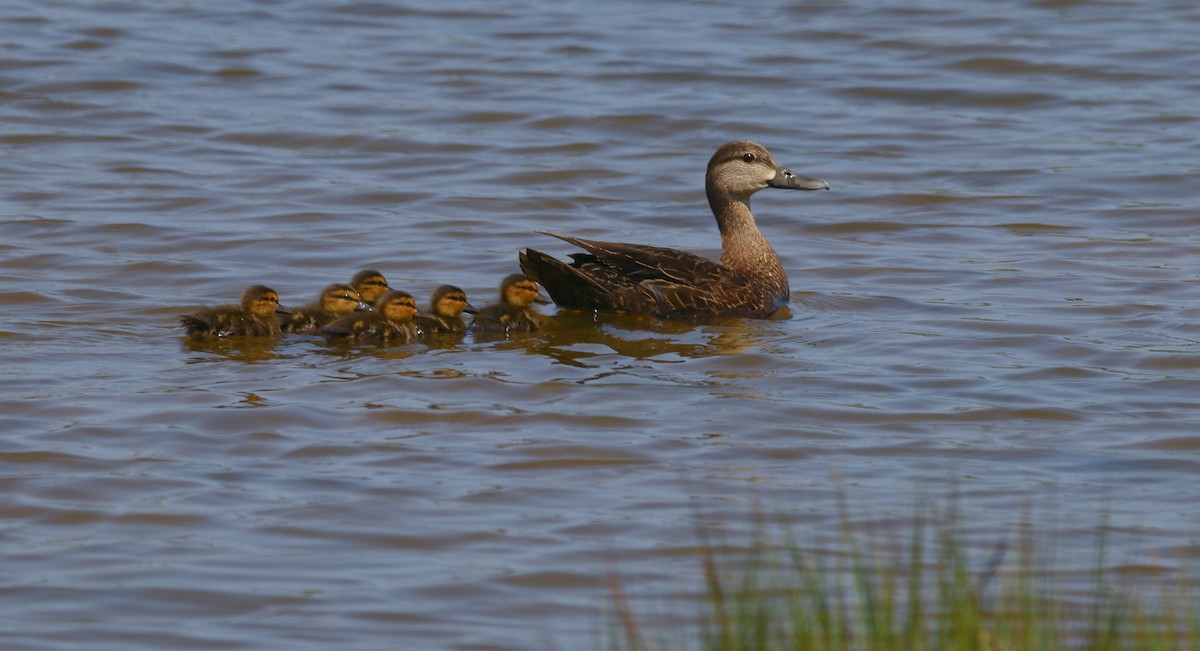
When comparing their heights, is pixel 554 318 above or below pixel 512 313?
below

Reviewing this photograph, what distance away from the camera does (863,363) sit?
791cm

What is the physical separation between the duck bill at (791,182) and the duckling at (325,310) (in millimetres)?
2436

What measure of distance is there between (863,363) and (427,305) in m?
2.13

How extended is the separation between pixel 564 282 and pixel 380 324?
110cm

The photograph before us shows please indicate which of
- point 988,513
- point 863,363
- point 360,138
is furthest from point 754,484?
point 360,138

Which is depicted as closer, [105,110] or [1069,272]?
[1069,272]

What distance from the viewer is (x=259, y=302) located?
8047mm

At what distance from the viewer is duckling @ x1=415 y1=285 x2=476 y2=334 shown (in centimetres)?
826

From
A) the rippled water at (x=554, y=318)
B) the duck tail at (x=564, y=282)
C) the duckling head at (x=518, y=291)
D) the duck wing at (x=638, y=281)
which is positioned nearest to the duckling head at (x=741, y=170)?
the rippled water at (x=554, y=318)

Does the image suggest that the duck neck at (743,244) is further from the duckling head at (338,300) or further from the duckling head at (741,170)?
the duckling head at (338,300)

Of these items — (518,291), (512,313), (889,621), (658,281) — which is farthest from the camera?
(658,281)

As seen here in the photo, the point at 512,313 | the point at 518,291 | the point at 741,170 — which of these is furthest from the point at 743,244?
the point at 512,313

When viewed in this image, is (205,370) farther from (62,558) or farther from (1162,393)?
(1162,393)

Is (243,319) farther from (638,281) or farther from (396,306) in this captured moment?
(638,281)
